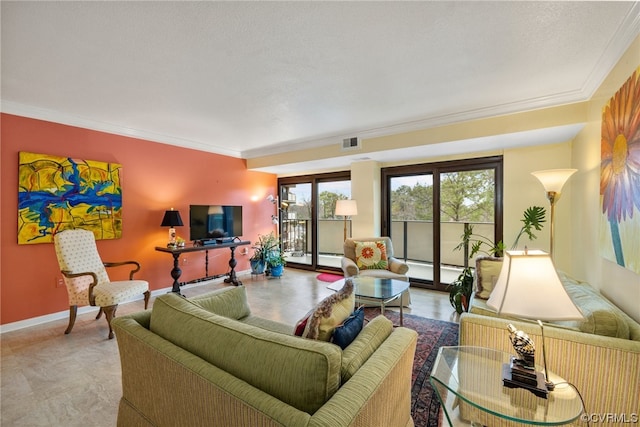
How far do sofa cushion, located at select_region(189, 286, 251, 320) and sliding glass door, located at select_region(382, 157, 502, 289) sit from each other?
3.42m

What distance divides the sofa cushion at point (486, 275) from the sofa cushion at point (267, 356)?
94.9 inches

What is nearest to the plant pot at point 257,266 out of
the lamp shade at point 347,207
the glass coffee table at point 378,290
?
the lamp shade at point 347,207

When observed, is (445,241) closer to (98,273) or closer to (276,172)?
(276,172)

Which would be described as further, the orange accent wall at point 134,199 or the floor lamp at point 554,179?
the orange accent wall at point 134,199

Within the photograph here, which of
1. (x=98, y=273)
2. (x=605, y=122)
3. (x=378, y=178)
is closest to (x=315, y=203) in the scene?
(x=378, y=178)

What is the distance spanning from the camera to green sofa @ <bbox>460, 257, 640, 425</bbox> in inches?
56.2

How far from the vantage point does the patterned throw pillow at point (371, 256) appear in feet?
13.7

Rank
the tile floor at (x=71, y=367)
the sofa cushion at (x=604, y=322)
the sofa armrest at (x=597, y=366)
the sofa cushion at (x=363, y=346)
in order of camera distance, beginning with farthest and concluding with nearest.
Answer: the tile floor at (x=71, y=367), the sofa cushion at (x=604, y=322), the sofa armrest at (x=597, y=366), the sofa cushion at (x=363, y=346)

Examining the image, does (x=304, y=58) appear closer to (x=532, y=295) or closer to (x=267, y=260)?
(x=532, y=295)

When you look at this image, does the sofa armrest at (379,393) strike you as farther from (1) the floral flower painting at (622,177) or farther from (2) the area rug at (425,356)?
(1) the floral flower painting at (622,177)

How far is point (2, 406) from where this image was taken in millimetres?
1911

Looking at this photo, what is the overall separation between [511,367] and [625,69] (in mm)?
2180

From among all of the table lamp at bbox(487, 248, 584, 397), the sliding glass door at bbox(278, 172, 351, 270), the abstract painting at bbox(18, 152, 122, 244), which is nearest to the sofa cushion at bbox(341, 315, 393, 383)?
the table lamp at bbox(487, 248, 584, 397)

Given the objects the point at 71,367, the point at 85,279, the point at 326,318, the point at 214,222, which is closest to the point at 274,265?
the point at 214,222
